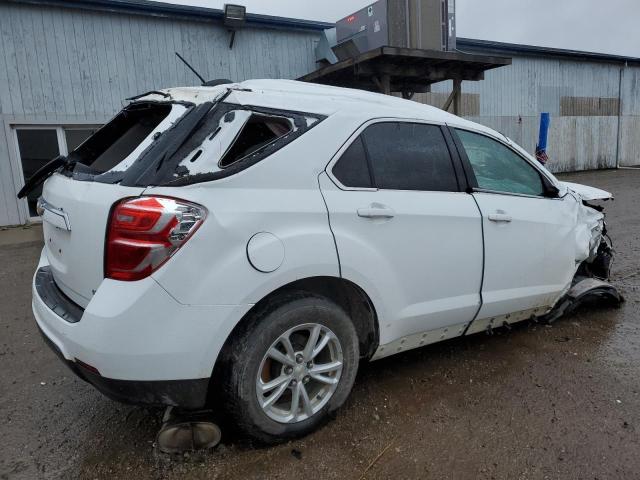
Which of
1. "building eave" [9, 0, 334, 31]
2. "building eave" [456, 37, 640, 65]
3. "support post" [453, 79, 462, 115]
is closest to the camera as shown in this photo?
"building eave" [9, 0, 334, 31]

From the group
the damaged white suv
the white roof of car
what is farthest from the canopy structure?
the damaged white suv

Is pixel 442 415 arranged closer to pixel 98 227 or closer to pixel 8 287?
pixel 98 227

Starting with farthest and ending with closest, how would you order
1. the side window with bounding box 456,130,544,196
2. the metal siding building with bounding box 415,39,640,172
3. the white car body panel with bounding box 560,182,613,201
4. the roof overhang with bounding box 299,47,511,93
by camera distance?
1. the metal siding building with bounding box 415,39,640,172
2. the roof overhang with bounding box 299,47,511,93
3. the white car body panel with bounding box 560,182,613,201
4. the side window with bounding box 456,130,544,196

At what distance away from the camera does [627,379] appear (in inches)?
123

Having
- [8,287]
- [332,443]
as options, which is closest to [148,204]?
[332,443]

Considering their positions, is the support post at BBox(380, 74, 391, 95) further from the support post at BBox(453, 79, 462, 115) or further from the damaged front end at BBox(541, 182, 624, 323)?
the damaged front end at BBox(541, 182, 624, 323)

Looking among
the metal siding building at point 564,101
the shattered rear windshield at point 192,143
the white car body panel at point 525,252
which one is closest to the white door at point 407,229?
the white car body panel at point 525,252

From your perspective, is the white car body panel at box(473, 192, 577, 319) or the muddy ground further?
the white car body panel at box(473, 192, 577, 319)

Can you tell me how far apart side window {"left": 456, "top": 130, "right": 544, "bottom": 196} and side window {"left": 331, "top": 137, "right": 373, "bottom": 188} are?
2.96ft

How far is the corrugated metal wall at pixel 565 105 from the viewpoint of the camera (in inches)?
677

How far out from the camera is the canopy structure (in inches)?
352

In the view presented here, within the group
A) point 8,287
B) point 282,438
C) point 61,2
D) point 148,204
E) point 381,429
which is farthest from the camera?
point 61,2

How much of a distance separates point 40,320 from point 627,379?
139 inches

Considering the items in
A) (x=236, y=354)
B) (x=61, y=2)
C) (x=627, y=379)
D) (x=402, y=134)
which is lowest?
(x=627, y=379)
